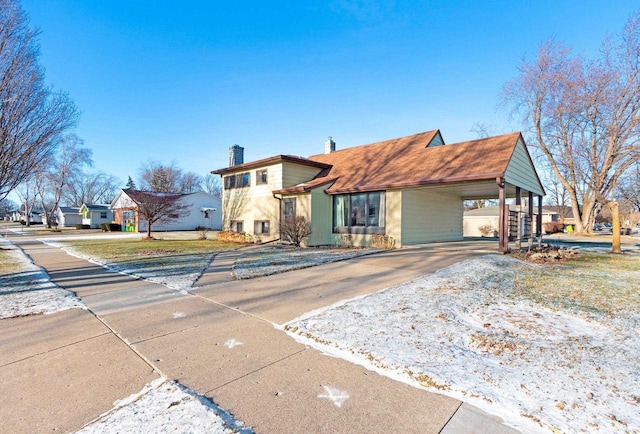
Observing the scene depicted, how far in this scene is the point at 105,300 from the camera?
543 centimetres

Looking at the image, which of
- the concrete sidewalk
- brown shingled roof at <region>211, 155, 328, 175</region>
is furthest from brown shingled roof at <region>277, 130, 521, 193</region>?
the concrete sidewalk

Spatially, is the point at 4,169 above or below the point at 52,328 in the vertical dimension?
above

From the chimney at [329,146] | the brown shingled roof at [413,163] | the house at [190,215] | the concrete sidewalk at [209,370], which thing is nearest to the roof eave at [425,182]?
the brown shingled roof at [413,163]

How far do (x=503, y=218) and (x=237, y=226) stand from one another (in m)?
13.9

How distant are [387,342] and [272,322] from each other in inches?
63.6

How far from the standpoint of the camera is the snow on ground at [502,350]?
7.66ft

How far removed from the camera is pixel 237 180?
1886cm

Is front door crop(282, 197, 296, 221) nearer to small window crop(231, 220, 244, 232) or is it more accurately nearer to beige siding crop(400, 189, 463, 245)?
small window crop(231, 220, 244, 232)

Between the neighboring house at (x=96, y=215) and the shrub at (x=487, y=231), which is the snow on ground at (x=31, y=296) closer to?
the shrub at (x=487, y=231)

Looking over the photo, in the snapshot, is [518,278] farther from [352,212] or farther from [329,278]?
[352,212]

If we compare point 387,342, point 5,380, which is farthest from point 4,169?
point 387,342

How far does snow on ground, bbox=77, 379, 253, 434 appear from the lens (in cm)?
213

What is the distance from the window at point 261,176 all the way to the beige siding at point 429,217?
765 centimetres

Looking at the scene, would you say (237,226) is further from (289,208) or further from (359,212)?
(359,212)
